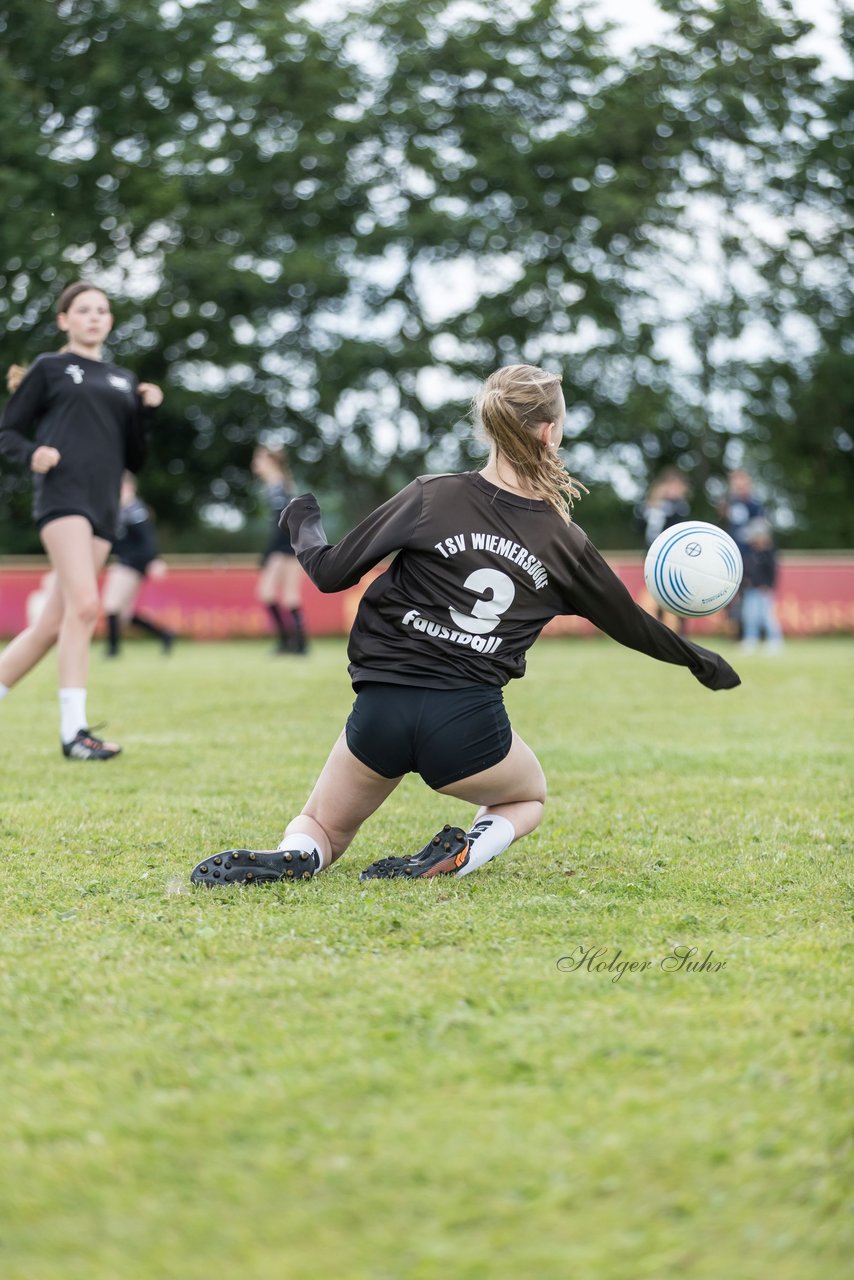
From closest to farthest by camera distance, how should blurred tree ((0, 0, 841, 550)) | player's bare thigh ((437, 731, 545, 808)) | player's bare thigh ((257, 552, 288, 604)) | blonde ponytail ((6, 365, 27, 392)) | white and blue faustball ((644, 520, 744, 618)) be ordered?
player's bare thigh ((437, 731, 545, 808)), white and blue faustball ((644, 520, 744, 618)), blonde ponytail ((6, 365, 27, 392)), player's bare thigh ((257, 552, 288, 604)), blurred tree ((0, 0, 841, 550))

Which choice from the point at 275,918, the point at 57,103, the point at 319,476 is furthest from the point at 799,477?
the point at 275,918

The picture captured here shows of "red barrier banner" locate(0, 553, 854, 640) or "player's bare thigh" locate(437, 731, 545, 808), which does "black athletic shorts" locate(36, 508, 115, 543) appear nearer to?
"player's bare thigh" locate(437, 731, 545, 808)

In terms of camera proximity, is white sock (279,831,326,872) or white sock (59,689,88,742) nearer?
white sock (279,831,326,872)

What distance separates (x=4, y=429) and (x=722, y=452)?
2527 centimetres

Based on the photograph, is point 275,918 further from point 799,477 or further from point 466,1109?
point 799,477

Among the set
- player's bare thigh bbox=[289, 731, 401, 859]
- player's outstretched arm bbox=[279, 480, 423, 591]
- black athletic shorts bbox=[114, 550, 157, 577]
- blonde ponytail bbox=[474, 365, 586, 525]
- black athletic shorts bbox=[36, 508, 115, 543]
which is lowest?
black athletic shorts bbox=[114, 550, 157, 577]

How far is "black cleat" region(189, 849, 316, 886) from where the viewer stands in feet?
13.2

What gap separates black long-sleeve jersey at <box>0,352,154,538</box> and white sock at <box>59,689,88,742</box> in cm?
78

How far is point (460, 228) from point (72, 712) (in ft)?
76.9

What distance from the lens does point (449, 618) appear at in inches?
165

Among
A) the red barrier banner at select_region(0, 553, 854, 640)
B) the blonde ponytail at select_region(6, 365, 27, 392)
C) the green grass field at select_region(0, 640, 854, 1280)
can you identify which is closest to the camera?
the green grass field at select_region(0, 640, 854, 1280)

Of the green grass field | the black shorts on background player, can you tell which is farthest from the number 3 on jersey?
the black shorts on background player

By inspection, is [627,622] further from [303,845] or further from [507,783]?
[303,845]

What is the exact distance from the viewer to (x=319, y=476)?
30.7 m
